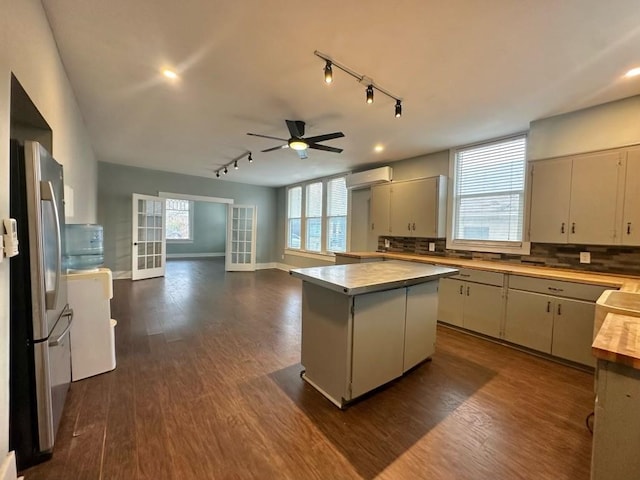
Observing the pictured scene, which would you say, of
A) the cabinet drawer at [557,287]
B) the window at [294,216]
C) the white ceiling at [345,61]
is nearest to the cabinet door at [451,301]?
the cabinet drawer at [557,287]

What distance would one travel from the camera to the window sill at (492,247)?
11.8ft

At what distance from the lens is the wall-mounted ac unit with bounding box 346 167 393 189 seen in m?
5.20

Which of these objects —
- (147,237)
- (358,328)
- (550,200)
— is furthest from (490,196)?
(147,237)

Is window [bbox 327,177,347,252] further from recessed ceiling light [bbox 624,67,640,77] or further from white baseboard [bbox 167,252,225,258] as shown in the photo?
white baseboard [bbox 167,252,225,258]

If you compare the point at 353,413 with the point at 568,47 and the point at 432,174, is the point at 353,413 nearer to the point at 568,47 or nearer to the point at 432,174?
the point at 568,47

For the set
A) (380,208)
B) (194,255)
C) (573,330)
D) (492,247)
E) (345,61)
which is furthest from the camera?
(194,255)

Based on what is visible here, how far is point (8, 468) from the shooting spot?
120 cm

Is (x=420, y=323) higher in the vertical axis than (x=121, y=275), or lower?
higher

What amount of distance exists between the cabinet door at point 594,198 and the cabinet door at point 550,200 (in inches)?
2.4

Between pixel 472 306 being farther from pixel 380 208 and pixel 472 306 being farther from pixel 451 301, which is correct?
pixel 380 208

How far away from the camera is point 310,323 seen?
232 centimetres

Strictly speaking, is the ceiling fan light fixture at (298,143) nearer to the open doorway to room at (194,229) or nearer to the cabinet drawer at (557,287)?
the cabinet drawer at (557,287)

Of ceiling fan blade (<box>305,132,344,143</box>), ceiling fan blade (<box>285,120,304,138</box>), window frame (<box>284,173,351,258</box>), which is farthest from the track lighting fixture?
window frame (<box>284,173,351,258</box>)

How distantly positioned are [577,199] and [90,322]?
482 centimetres
